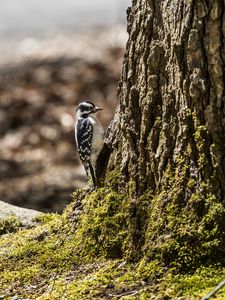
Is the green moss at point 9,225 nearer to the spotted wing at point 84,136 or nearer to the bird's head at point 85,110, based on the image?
the spotted wing at point 84,136

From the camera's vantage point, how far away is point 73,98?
38.0ft

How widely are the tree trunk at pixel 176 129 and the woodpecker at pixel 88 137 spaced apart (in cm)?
68

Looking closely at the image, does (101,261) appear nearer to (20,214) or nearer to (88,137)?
(88,137)

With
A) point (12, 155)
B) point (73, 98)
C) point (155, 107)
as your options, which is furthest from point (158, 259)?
point (73, 98)

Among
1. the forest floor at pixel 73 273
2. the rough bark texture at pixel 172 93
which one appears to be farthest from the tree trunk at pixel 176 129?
the forest floor at pixel 73 273

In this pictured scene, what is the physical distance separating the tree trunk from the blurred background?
476 centimetres

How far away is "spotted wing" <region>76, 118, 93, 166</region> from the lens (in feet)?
18.9

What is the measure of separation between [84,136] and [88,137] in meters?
0.09

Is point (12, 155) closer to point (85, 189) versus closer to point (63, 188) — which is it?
point (63, 188)

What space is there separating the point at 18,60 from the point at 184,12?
30.2 feet

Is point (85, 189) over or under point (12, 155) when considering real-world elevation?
under

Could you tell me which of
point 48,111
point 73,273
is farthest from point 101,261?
point 48,111

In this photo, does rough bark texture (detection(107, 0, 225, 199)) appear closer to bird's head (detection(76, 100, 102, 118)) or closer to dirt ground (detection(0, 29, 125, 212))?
bird's head (detection(76, 100, 102, 118))

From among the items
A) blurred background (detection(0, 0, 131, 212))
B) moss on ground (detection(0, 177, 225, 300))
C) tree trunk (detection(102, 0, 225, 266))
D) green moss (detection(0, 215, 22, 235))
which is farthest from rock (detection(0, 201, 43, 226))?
blurred background (detection(0, 0, 131, 212))
